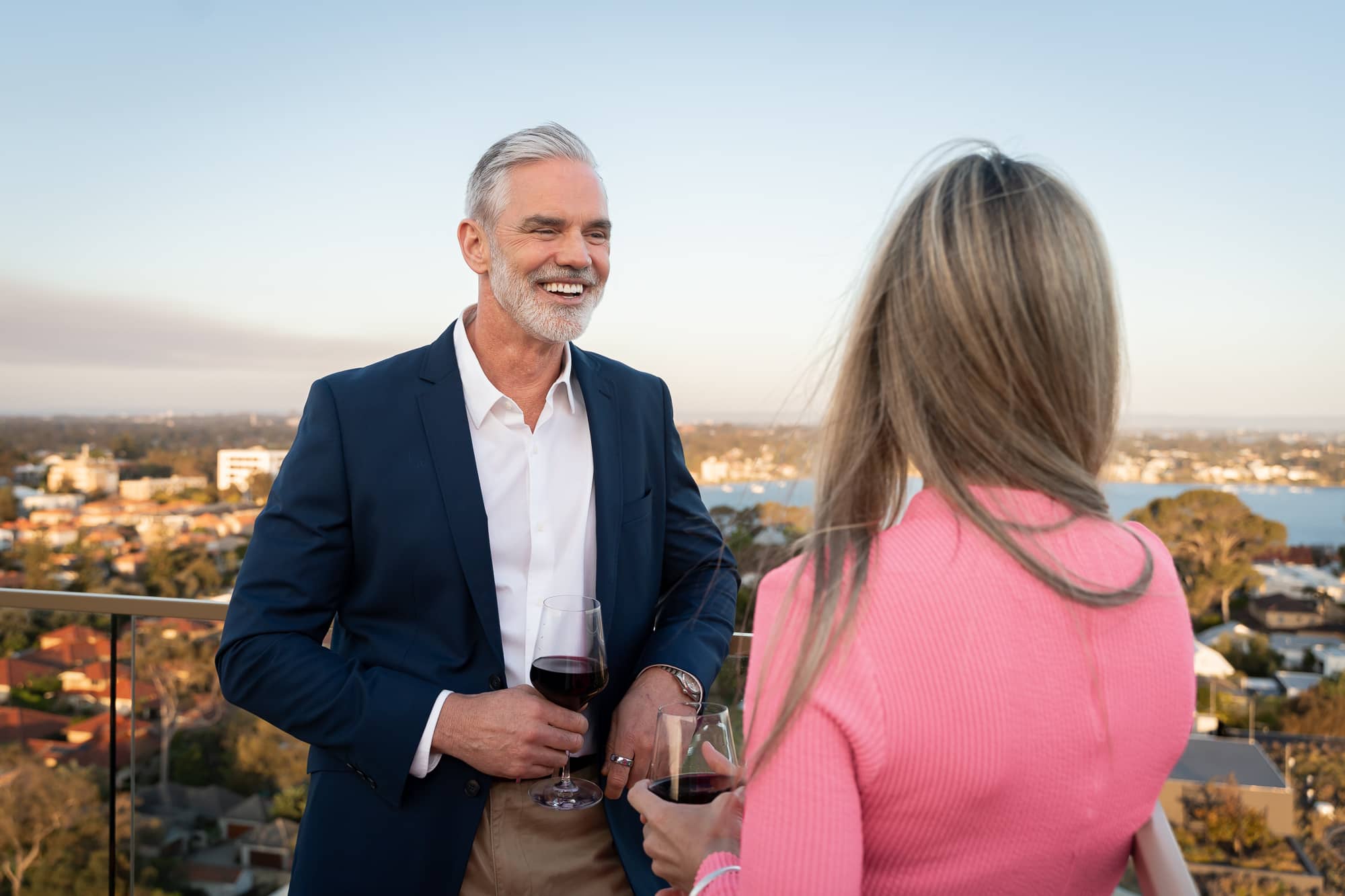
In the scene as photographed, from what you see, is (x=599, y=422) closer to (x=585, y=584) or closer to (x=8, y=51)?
(x=585, y=584)

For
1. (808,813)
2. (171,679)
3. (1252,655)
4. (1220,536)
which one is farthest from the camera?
(1220,536)

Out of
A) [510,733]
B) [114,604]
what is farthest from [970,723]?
[114,604]

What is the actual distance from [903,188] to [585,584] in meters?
1.21

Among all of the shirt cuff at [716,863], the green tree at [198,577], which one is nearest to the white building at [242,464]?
the green tree at [198,577]

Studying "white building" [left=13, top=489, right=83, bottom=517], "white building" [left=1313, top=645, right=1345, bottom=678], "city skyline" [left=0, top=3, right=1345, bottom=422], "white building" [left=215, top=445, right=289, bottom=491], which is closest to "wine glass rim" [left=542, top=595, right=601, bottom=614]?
"white building" [left=1313, top=645, right=1345, bottom=678]

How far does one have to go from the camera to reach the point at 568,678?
1.54 m

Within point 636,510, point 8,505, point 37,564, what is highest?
→ point 636,510

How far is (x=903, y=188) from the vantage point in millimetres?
920

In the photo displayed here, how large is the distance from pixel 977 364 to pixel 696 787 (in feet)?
2.19

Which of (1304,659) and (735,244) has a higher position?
(735,244)

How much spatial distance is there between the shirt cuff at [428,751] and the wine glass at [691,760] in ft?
1.94

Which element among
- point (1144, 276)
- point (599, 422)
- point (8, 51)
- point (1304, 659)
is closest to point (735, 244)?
point (1144, 276)

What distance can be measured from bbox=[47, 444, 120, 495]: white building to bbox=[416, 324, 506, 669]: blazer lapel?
838 inches

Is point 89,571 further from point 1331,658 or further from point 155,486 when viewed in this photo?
point 1331,658
